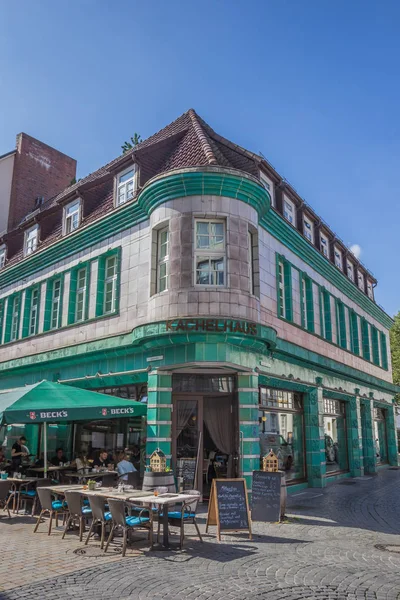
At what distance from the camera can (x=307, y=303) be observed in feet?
63.5

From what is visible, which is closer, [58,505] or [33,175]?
[58,505]

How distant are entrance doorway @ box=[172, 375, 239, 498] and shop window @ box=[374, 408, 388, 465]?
15.1 meters

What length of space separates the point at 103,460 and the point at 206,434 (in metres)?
3.26

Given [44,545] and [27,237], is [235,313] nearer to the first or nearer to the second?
[44,545]

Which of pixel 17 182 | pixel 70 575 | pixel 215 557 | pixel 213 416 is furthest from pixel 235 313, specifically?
pixel 17 182

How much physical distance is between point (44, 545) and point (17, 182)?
71.2ft

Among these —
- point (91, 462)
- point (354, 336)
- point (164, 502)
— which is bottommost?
point (164, 502)

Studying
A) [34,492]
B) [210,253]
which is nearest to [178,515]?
[34,492]

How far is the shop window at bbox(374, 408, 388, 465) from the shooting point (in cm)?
2650

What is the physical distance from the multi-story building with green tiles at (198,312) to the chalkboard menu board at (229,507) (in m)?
3.16

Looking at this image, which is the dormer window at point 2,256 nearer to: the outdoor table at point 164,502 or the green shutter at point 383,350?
the outdoor table at point 164,502

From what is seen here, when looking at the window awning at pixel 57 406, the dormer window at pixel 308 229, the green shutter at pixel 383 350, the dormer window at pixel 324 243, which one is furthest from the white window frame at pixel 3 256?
the green shutter at pixel 383 350

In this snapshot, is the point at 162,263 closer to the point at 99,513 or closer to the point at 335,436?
the point at 99,513

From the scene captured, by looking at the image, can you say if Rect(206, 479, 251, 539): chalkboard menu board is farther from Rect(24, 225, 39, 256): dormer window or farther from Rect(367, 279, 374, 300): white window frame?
Rect(367, 279, 374, 300): white window frame
